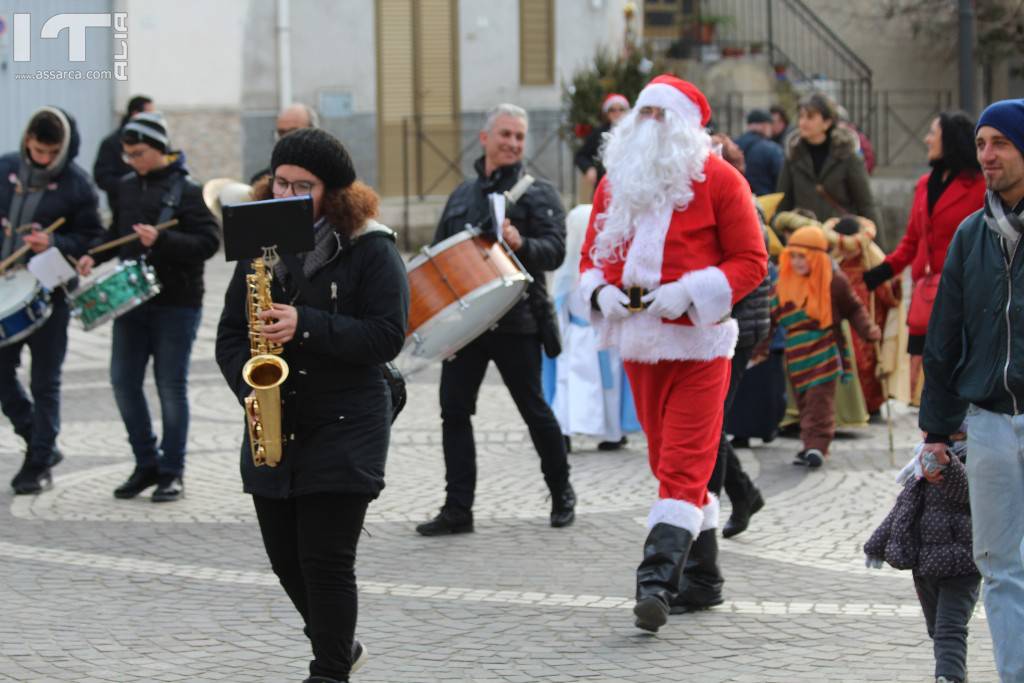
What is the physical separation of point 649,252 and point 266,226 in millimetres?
1786

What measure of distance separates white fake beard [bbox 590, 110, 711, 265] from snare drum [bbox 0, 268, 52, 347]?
3274mm

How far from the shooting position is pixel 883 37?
24.0 m

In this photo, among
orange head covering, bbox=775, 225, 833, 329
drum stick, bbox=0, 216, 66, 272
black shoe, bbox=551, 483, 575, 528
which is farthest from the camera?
orange head covering, bbox=775, 225, 833, 329

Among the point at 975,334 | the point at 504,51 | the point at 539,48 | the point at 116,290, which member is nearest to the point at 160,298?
the point at 116,290

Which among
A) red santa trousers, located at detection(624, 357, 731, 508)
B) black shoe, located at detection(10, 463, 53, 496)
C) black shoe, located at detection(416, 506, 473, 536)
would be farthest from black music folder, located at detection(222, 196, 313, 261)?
black shoe, located at detection(10, 463, 53, 496)

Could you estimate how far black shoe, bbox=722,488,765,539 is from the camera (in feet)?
24.7

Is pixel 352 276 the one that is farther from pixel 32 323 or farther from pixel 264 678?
pixel 32 323

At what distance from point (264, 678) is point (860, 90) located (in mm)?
18231

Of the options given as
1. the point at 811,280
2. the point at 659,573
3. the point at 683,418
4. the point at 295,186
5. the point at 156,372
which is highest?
the point at 295,186

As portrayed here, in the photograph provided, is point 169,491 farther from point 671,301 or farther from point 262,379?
point 262,379

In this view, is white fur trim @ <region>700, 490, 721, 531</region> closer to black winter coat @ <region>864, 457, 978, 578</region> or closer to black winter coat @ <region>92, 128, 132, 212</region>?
black winter coat @ <region>864, 457, 978, 578</region>

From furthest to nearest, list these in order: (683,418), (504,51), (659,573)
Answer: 1. (504,51)
2. (683,418)
3. (659,573)

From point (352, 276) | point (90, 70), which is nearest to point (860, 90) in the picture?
point (90, 70)

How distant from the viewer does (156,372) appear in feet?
27.7
